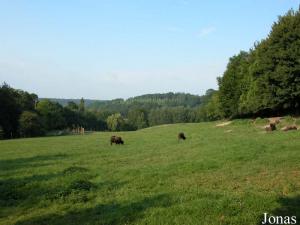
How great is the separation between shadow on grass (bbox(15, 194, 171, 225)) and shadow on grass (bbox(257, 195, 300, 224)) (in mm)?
3130

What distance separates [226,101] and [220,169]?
2121 inches

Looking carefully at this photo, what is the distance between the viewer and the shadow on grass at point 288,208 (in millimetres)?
10383

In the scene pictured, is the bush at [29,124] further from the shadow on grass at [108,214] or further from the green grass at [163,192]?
the shadow on grass at [108,214]

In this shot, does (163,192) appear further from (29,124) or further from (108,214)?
(29,124)

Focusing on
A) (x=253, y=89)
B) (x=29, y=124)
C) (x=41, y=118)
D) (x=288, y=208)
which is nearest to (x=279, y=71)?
(x=253, y=89)

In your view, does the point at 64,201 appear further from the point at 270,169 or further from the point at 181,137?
the point at 181,137

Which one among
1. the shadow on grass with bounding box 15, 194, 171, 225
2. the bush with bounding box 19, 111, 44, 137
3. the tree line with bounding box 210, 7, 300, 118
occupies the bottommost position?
the shadow on grass with bounding box 15, 194, 171, 225

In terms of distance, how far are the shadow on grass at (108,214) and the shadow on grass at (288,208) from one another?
3130mm

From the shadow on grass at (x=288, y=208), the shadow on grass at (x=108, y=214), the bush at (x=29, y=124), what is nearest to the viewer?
the shadow on grass at (x=288, y=208)

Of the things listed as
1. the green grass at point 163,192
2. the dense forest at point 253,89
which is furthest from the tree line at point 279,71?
the green grass at point 163,192

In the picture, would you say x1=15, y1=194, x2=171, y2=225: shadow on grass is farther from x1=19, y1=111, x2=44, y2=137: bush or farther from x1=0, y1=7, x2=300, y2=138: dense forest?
x1=19, y1=111, x2=44, y2=137: bush

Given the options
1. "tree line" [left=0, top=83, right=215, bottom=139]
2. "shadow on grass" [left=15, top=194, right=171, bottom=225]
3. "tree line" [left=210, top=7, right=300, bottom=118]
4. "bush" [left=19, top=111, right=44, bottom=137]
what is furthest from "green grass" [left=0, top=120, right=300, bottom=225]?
"tree line" [left=0, top=83, right=215, bottom=139]

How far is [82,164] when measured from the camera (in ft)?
79.6

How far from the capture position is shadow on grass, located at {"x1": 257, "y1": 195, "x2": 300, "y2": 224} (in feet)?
34.1
